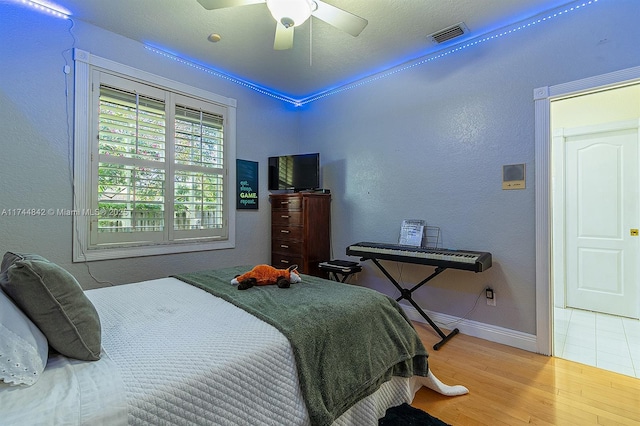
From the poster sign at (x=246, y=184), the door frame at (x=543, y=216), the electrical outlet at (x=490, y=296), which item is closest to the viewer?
the door frame at (x=543, y=216)

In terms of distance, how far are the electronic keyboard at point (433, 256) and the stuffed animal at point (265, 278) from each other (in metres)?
1.06

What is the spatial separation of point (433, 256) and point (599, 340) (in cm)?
175

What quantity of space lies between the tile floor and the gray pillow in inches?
124

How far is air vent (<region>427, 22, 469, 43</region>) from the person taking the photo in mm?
2523

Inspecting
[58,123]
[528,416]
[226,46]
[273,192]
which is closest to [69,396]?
[528,416]

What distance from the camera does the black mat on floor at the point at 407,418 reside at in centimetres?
152

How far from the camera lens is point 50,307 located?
97cm

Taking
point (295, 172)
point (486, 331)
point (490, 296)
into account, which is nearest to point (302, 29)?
point (295, 172)

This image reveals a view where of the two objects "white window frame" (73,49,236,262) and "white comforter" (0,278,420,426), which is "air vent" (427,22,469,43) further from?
"white comforter" (0,278,420,426)

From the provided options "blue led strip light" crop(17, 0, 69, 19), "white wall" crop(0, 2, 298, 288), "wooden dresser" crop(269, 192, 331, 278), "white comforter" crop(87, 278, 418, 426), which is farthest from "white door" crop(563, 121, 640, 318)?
"blue led strip light" crop(17, 0, 69, 19)

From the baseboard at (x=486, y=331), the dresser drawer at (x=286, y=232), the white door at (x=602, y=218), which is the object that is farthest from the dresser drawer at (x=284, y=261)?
the white door at (x=602, y=218)

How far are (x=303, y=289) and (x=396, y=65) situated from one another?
271cm

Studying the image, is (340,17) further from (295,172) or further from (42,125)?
(42,125)

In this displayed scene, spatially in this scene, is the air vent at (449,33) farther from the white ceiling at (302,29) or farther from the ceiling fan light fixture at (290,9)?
the ceiling fan light fixture at (290,9)
